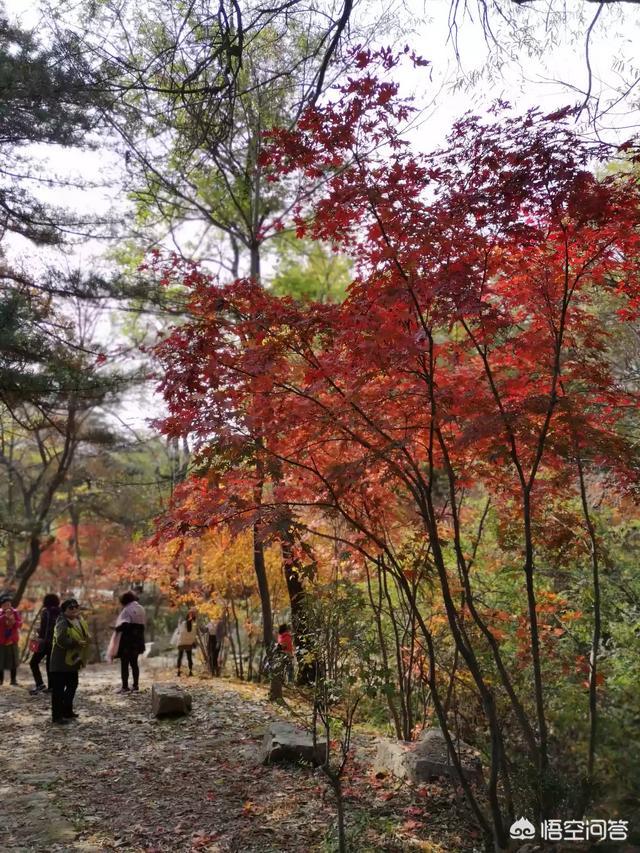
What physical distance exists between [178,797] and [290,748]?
115 centimetres

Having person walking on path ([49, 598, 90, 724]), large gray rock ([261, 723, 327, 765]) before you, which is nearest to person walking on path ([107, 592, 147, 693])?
person walking on path ([49, 598, 90, 724])

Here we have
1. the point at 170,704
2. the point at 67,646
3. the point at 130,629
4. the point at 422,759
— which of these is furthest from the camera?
the point at 130,629

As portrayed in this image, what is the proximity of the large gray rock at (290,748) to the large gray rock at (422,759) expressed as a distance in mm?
600

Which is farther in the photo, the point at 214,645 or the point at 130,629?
the point at 214,645

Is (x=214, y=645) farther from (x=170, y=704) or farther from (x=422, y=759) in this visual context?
(x=422, y=759)

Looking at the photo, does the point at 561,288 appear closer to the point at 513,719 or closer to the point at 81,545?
the point at 513,719

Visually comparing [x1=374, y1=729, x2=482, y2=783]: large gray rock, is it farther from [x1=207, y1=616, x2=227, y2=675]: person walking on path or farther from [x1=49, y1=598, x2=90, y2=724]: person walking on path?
[x1=207, y1=616, x2=227, y2=675]: person walking on path

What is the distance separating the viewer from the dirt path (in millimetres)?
4941

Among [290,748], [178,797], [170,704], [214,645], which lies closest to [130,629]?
[170,704]

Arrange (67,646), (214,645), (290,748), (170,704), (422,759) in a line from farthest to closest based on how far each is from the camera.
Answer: (214,645) → (170,704) → (67,646) → (290,748) → (422,759)

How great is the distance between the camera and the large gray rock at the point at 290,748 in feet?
20.9

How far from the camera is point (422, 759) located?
602cm

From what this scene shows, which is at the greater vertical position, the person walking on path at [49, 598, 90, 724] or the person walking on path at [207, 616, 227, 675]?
the person walking on path at [49, 598, 90, 724]

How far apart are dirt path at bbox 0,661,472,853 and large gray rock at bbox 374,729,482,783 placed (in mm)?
157
